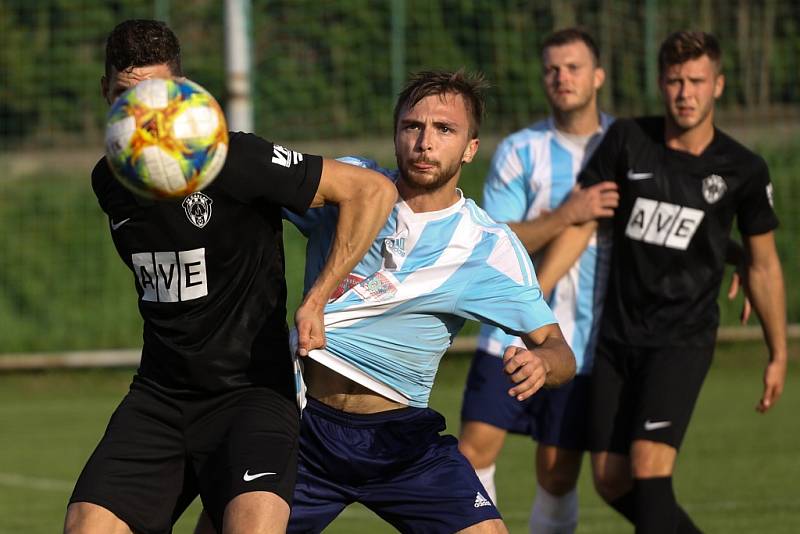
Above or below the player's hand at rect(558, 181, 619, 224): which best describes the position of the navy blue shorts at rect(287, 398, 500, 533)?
below

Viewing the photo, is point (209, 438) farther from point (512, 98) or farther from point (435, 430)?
point (512, 98)

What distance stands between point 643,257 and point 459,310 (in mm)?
1717

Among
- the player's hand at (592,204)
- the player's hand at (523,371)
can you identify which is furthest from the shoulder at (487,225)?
the player's hand at (592,204)

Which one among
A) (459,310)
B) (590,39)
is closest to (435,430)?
(459,310)

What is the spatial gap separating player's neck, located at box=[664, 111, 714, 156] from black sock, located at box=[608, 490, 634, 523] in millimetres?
1552

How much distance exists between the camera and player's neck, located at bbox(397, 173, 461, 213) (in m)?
4.84

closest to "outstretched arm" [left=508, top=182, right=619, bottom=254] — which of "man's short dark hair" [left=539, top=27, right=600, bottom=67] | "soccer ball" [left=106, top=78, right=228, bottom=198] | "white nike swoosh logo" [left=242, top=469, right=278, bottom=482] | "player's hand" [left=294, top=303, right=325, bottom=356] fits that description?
"man's short dark hair" [left=539, top=27, right=600, bottom=67]

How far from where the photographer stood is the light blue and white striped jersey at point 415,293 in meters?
Result: 4.72

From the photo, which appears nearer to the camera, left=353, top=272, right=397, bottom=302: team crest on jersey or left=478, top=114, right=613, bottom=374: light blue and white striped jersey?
left=353, top=272, right=397, bottom=302: team crest on jersey

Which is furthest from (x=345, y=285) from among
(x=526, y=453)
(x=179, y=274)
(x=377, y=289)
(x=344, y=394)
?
(x=526, y=453)

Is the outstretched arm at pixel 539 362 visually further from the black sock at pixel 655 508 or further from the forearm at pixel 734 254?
the forearm at pixel 734 254

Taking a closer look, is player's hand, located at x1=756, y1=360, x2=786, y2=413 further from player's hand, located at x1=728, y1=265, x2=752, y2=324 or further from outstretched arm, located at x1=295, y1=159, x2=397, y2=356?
outstretched arm, located at x1=295, y1=159, x2=397, y2=356

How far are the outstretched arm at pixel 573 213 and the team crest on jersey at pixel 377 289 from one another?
162 cm

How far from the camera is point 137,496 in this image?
4461 mm
